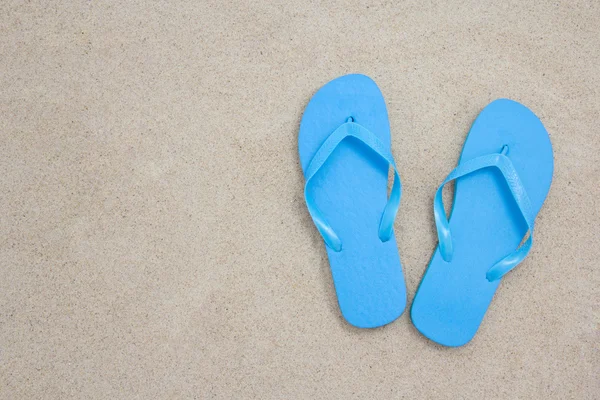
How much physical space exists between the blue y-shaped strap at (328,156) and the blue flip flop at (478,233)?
0.25ft

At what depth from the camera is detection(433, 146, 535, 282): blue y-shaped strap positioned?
838 millimetres

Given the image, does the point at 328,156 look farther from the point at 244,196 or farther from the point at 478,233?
the point at 478,233

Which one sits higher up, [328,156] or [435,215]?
[328,156]

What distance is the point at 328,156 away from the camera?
0.85 m

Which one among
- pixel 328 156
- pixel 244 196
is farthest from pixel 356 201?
pixel 244 196

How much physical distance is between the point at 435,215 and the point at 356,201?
134mm

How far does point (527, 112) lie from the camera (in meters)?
0.89

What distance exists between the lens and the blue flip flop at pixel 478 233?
872mm

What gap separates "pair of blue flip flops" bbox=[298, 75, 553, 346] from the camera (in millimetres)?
873

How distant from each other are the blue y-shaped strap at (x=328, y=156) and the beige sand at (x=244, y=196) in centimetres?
4

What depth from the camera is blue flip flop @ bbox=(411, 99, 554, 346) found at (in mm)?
872

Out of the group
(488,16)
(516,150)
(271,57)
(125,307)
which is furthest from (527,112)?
(125,307)

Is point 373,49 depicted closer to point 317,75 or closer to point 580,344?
point 317,75

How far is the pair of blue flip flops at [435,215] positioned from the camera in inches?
34.4
